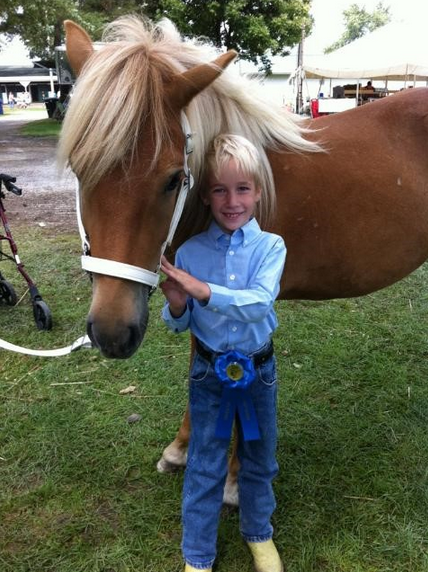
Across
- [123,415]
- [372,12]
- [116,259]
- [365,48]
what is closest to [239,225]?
[116,259]

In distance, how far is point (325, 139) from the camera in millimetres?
2270

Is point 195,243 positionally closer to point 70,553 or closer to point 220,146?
point 220,146

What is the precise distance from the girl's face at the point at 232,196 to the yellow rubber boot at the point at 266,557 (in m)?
1.25

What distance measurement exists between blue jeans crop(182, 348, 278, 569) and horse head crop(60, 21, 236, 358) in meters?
0.44

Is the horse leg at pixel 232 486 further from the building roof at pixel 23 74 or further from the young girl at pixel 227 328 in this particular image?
the building roof at pixel 23 74

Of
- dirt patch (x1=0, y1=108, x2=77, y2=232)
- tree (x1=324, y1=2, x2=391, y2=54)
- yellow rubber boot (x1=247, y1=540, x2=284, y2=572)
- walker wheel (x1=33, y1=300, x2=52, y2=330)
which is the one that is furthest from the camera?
tree (x1=324, y1=2, x2=391, y2=54)

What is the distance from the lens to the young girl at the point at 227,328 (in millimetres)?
1521

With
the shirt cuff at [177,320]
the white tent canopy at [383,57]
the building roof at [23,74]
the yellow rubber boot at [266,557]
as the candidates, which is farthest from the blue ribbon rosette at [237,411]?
the building roof at [23,74]

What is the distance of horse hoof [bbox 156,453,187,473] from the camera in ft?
7.95

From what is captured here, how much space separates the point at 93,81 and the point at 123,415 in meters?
1.98

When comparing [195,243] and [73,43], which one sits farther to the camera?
[73,43]

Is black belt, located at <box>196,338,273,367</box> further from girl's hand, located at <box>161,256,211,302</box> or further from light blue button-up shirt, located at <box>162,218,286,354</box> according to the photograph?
girl's hand, located at <box>161,256,211,302</box>

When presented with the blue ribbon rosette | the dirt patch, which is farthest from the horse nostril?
the dirt patch

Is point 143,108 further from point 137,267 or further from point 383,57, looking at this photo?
point 383,57
